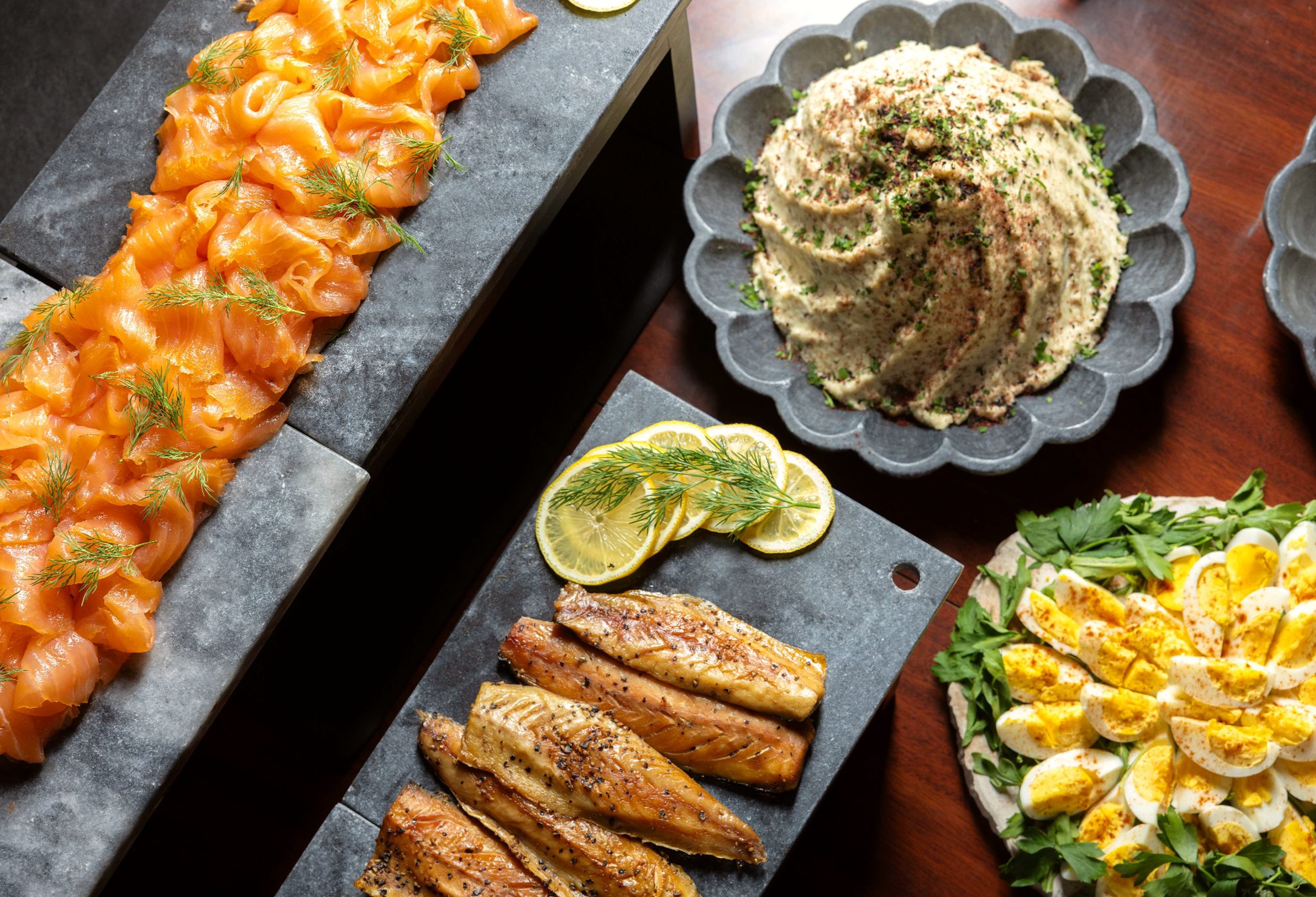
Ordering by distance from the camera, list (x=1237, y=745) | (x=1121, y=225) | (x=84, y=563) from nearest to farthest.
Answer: (x=84, y=563)
(x=1237, y=745)
(x=1121, y=225)

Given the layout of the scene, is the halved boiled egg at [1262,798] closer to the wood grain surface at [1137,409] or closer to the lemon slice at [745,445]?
the wood grain surface at [1137,409]

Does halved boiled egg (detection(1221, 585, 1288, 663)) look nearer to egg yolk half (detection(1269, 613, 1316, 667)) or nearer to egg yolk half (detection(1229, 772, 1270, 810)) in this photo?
egg yolk half (detection(1269, 613, 1316, 667))

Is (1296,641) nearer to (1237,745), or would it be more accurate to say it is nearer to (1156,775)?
(1237,745)

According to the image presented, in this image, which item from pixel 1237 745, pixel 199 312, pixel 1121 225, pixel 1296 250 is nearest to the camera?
pixel 199 312

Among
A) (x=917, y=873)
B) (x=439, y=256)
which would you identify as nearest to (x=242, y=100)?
(x=439, y=256)

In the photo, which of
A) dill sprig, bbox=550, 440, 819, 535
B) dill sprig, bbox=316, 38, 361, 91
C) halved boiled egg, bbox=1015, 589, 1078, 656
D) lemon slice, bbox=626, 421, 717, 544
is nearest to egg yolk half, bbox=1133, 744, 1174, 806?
halved boiled egg, bbox=1015, 589, 1078, 656

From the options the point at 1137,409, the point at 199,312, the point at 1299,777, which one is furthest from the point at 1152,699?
the point at 199,312

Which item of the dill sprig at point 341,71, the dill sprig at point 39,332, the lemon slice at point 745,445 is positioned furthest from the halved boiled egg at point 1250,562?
the dill sprig at point 39,332
